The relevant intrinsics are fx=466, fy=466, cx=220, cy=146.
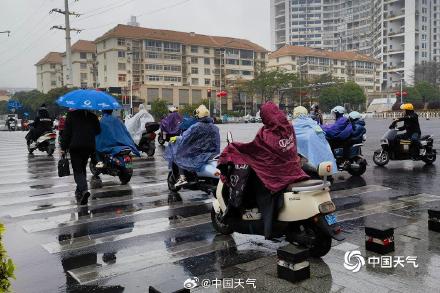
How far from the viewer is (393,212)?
264 inches

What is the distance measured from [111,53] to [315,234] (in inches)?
3053

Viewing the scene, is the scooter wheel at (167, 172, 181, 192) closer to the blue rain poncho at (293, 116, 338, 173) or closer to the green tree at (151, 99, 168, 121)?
the blue rain poncho at (293, 116, 338, 173)

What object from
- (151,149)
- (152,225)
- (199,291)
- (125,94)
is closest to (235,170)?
(199,291)

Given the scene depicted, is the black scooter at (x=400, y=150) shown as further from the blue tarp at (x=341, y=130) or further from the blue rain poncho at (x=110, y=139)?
the blue rain poncho at (x=110, y=139)

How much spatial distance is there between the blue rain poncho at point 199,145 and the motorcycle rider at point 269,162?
298 centimetres

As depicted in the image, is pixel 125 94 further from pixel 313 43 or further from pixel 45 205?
pixel 313 43

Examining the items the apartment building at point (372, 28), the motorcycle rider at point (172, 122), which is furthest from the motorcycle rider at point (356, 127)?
the apartment building at point (372, 28)

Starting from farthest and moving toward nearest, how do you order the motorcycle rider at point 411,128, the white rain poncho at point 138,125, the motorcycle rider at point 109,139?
1. the white rain poncho at point 138,125
2. the motorcycle rider at point 411,128
3. the motorcycle rider at point 109,139

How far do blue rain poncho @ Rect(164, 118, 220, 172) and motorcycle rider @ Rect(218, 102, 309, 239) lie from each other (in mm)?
2983

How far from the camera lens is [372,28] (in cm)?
13338

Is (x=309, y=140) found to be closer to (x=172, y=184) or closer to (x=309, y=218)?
(x=172, y=184)

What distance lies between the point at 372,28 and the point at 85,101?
13763 centimetres

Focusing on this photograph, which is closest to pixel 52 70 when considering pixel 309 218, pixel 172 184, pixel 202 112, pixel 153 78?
pixel 153 78

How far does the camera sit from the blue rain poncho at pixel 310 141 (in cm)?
797
